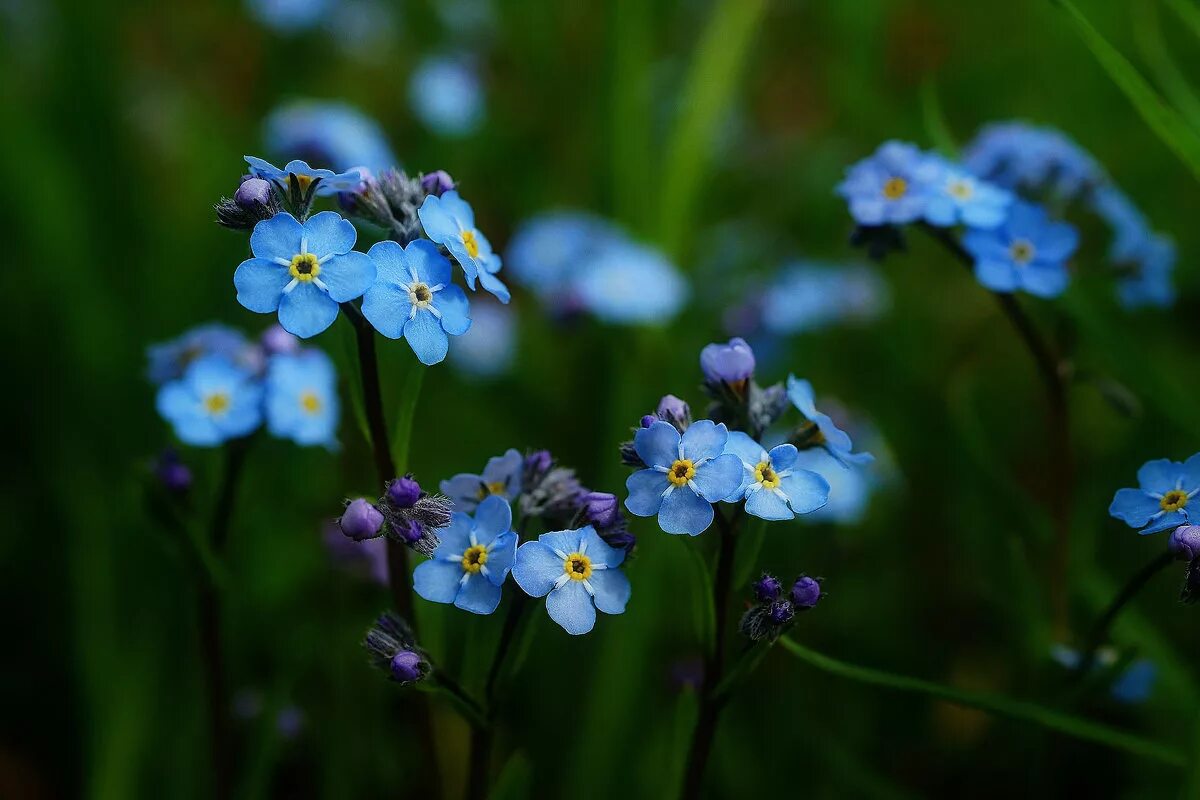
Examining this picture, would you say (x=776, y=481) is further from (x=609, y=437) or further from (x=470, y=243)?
(x=609, y=437)

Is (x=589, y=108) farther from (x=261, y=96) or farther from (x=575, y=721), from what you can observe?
(x=575, y=721)

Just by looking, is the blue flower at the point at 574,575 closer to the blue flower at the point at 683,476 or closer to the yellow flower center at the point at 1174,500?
the blue flower at the point at 683,476

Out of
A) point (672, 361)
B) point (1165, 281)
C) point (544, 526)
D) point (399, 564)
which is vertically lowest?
point (399, 564)

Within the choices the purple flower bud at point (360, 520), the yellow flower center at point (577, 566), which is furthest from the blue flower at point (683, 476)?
the purple flower bud at point (360, 520)

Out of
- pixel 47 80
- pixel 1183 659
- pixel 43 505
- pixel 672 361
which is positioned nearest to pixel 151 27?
pixel 47 80

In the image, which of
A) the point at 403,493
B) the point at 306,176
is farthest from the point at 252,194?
the point at 403,493

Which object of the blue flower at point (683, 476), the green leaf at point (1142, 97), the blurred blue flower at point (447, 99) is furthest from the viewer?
the blurred blue flower at point (447, 99)
